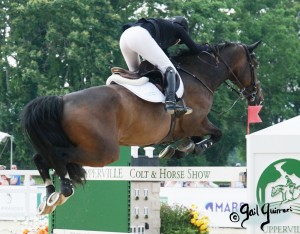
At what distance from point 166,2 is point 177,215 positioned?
2571cm

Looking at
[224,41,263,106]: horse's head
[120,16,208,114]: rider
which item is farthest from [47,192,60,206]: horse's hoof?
[224,41,263,106]: horse's head

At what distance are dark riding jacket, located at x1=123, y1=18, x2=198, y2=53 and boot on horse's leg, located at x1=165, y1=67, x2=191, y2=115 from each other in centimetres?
40

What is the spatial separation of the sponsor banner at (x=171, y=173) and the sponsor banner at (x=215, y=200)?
630cm

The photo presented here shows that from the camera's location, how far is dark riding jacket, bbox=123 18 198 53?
7.59 metres

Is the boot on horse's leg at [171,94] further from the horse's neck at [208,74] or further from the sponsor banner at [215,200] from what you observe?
the sponsor banner at [215,200]

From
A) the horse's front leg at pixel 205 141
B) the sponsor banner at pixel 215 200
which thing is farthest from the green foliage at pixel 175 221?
the sponsor banner at pixel 215 200

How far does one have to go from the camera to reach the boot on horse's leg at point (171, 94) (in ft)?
23.9

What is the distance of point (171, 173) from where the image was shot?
799 centimetres

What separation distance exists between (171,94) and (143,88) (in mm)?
266

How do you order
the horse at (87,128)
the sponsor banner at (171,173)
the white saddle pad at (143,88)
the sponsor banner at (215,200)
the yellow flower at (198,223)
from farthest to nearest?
the sponsor banner at (215,200) → the yellow flower at (198,223) → the sponsor banner at (171,173) → the white saddle pad at (143,88) → the horse at (87,128)

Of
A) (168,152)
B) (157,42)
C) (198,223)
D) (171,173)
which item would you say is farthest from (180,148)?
(198,223)

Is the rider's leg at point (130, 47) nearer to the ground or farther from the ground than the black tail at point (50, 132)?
farther from the ground

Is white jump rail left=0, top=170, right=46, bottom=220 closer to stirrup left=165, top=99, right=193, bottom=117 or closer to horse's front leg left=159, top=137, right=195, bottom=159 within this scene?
horse's front leg left=159, top=137, right=195, bottom=159

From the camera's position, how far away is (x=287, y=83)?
128 ft
